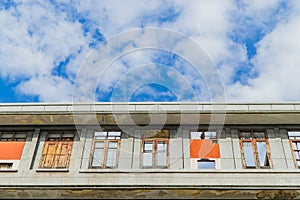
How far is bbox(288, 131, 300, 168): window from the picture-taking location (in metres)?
11.4

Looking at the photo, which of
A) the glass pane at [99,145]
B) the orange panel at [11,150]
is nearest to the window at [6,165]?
the orange panel at [11,150]

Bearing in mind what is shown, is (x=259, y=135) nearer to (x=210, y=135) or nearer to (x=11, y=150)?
(x=210, y=135)

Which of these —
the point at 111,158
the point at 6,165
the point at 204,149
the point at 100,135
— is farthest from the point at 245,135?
the point at 6,165

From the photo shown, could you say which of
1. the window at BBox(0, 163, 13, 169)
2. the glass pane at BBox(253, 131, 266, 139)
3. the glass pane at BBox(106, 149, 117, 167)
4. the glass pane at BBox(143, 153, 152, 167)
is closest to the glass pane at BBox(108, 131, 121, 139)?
the glass pane at BBox(106, 149, 117, 167)

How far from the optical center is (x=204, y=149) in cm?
1170

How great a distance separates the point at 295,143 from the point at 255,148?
1273 millimetres

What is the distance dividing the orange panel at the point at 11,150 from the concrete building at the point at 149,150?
0.03 meters

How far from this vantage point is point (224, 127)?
1207 cm

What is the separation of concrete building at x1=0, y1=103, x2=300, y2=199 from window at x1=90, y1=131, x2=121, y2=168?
3 cm

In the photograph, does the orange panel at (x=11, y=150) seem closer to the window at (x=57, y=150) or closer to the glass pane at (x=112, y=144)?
the window at (x=57, y=150)

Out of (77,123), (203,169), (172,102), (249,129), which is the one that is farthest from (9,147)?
(249,129)

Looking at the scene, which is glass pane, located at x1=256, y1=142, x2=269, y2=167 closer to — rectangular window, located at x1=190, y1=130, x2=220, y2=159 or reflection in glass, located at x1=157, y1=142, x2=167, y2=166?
rectangular window, located at x1=190, y1=130, x2=220, y2=159

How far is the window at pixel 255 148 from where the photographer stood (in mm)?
11383

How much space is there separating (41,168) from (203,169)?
16.2 feet
